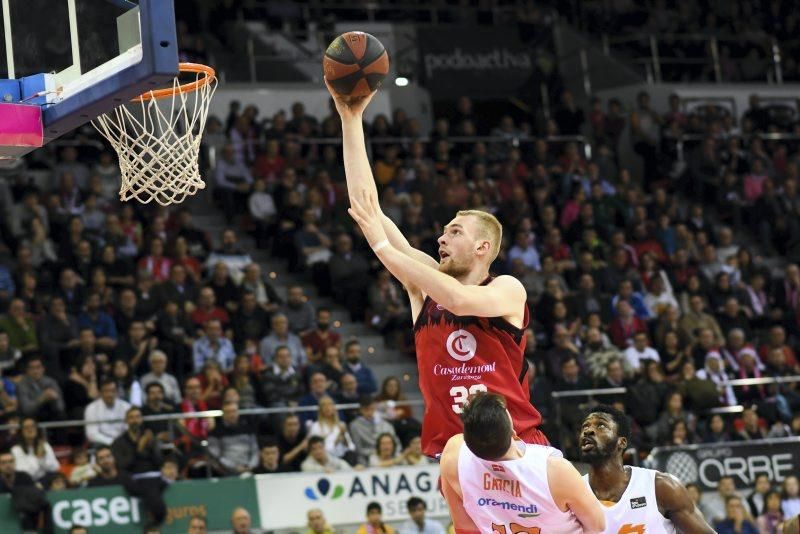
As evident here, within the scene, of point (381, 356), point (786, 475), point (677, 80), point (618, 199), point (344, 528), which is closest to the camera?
point (344, 528)

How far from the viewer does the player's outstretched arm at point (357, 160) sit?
6.39m

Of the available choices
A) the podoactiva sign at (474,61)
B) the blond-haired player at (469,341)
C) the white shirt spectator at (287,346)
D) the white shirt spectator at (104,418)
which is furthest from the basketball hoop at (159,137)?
the podoactiva sign at (474,61)

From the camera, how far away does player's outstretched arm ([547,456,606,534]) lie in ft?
17.7

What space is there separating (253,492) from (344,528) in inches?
38.9

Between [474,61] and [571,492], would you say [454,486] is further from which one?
[474,61]

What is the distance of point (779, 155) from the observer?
70.1ft

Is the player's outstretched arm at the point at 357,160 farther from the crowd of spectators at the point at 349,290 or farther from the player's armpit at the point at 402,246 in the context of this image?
the crowd of spectators at the point at 349,290

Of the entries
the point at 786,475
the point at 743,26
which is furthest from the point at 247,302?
the point at 743,26

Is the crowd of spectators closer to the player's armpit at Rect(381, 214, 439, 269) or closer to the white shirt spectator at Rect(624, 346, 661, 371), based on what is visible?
the white shirt spectator at Rect(624, 346, 661, 371)

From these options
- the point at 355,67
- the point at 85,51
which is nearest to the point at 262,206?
the point at 85,51

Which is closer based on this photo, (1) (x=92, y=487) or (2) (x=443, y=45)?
(1) (x=92, y=487)

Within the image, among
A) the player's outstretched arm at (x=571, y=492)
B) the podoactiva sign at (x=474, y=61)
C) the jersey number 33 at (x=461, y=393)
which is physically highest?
the podoactiva sign at (x=474, y=61)

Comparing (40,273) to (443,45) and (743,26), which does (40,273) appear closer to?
(443,45)

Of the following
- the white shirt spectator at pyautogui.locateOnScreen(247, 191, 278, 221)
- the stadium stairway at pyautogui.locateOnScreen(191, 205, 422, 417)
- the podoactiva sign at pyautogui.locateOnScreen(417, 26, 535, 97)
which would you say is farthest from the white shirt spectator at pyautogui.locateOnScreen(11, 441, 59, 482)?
the podoactiva sign at pyautogui.locateOnScreen(417, 26, 535, 97)
